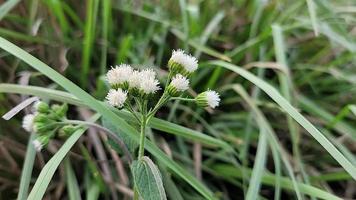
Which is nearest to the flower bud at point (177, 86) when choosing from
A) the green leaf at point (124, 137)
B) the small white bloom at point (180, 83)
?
the small white bloom at point (180, 83)

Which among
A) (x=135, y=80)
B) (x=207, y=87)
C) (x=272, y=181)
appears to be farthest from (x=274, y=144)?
(x=135, y=80)

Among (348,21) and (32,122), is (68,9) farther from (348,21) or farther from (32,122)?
(348,21)

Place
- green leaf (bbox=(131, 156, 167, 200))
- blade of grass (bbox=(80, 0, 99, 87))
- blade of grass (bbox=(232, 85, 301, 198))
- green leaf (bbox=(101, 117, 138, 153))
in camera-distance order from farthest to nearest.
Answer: blade of grass (bbox=(80, 0, 99, 87))
blade of grass (bbox=(232, 85, 301, 198))
green leaf (bbox=(101, 117, 138, 153))
green leaf (bbox=(131, 156, 167, 200))

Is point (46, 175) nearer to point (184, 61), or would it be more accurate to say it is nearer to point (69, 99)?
point (69, 99)

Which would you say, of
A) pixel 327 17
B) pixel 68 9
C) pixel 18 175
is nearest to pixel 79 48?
pixel 68 9

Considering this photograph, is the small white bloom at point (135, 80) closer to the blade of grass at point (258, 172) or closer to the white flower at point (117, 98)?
the white flower at point (117, 98)

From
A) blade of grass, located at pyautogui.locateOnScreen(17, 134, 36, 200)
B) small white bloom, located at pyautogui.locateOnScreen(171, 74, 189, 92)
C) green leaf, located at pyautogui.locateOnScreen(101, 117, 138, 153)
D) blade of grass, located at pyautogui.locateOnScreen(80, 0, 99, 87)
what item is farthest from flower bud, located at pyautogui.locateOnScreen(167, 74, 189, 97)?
blade of grass, located at pyautogui.locateOnScreen(80, 0, 99, 87)

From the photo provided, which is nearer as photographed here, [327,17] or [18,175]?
[18,175]

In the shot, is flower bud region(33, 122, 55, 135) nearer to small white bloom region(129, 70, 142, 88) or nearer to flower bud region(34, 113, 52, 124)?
flower bud region(34, 113, 52, 124)
